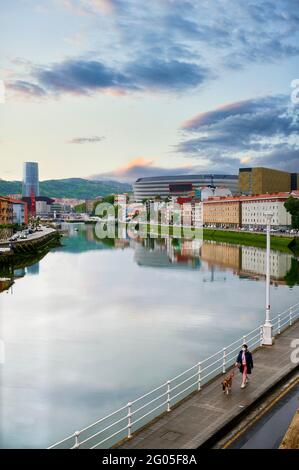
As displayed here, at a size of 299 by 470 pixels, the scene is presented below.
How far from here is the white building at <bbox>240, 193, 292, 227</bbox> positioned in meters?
141

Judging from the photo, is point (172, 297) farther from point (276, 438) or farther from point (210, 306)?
point (276, 438)

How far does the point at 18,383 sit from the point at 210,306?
65.2 feet

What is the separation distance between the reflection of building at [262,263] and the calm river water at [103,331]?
0.83 metres

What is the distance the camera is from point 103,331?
30.3 metres

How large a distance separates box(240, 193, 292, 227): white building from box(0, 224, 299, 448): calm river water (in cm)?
7957

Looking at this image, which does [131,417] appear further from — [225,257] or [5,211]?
[5,211]

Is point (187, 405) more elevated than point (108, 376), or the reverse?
point (187, 405)

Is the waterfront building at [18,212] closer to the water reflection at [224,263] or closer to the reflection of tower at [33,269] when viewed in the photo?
the water reflection at [224,263]

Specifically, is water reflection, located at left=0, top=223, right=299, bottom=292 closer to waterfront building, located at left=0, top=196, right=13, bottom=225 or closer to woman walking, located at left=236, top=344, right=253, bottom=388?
woman walking, located at left=236, top=344, right=253, bottom=388

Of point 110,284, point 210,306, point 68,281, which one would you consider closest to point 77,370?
point 210,306

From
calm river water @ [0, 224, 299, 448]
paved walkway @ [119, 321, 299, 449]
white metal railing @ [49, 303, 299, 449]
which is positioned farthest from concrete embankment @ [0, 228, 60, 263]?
paved walkway @ [119, 321, 299, 449]

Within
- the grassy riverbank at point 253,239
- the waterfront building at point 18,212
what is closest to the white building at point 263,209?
the grassy riverbank at point 253,239
